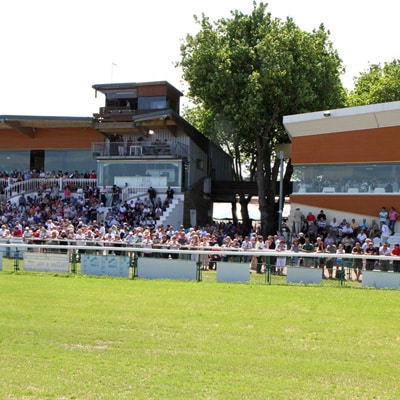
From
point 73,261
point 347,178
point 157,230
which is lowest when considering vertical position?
point 73,261

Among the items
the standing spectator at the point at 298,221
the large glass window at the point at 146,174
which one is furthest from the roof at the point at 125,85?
the standing spectator at the point at 298,221

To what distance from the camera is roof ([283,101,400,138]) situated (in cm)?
2520

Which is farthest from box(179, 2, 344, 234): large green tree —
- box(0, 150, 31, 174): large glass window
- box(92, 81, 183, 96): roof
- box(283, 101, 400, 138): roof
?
box(0, 150, 31, 174): large glass window

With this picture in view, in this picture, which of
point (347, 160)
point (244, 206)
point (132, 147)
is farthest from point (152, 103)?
point (347, 160)

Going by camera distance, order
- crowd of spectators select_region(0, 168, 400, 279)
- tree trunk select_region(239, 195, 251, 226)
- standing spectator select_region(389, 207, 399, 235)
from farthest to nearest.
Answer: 1. tree trunk select_region(239, 195, 251, 226)
2. standing spectator select_region(389, 207, 399, 235)
3. crowd of spectators select_region(0, 168, 400, 279)

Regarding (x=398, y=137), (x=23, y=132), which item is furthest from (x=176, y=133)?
(x=398, y=137)

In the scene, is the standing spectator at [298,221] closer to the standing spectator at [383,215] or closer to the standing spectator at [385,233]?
the standing spectator at [383,215]

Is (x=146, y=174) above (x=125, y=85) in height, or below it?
below

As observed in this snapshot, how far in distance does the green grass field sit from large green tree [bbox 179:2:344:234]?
20.5 metres

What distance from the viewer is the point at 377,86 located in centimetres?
4109

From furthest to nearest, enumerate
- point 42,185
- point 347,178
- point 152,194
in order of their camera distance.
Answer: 1. point 42,185
2. point 152,194
3. point 347,178

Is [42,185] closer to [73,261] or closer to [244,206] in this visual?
[244,206]

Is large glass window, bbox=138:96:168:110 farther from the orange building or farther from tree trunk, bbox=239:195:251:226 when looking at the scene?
the orange building

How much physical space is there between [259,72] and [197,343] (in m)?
27.1
